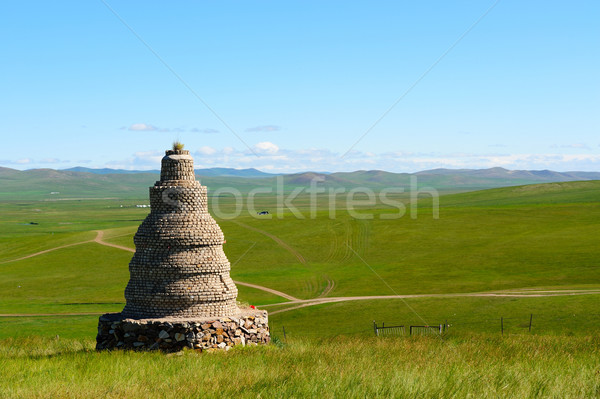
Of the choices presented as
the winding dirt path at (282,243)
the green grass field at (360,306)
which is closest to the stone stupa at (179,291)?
the green grass field at (360,306)

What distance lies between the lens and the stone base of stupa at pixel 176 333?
2039 centimetres

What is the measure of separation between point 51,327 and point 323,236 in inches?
2130

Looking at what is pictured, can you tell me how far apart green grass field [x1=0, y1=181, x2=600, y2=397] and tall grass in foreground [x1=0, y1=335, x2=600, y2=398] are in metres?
0.07

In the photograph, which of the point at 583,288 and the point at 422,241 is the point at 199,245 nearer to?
the point at 583,288

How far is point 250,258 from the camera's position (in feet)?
272

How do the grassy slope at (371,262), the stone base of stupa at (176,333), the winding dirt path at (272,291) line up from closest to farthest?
the stone base of stupa at (176,333) < the grassy slope at (371,262) < the winding dirt path at (272,291)

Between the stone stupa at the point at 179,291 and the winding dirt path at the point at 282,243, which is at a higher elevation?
the stone stupa at the point at 179,291

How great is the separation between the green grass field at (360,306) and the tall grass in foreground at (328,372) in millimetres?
70

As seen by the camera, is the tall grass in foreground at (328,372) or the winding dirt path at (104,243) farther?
the winding dirt path at (104,243)

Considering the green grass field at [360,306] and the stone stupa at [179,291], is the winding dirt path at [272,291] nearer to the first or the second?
the green grass field at [360,306]

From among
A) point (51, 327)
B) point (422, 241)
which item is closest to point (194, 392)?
point (51, 327)

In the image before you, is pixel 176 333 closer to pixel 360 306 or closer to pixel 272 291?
pixel 360 306

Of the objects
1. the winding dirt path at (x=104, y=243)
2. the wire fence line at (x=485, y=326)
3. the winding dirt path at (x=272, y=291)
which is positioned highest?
the wire fence line at (x=485, y=326)

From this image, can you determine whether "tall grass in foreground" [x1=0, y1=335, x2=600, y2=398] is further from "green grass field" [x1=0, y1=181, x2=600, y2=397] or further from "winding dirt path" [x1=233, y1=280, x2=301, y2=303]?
"winding dirt path" [x1=233, y1=280, x2=301, y2=303]
